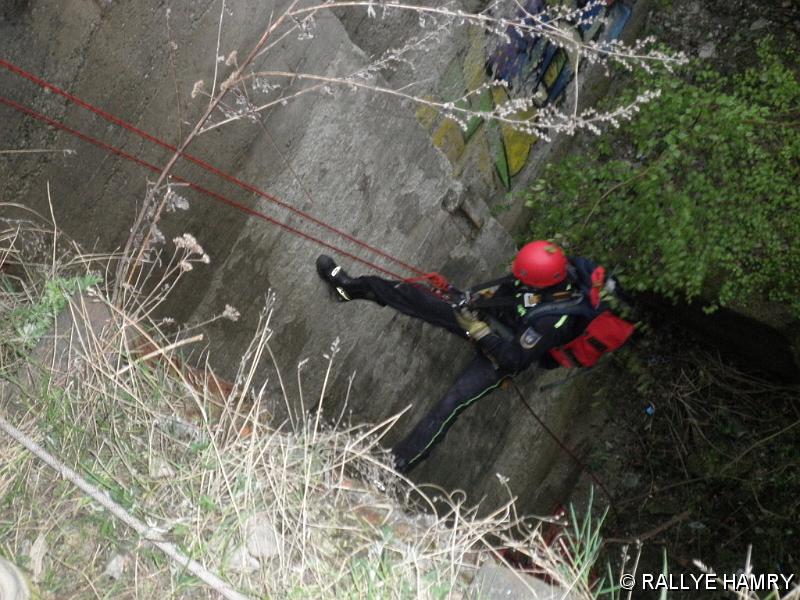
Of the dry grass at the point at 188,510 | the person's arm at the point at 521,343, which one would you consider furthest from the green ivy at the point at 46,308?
the person's arm at the point at 521,343

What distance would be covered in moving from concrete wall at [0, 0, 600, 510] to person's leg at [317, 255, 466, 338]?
0.35ft

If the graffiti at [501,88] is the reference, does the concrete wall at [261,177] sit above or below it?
below

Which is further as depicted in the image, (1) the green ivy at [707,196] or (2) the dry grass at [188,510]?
(1) the green ivy at [707,196]

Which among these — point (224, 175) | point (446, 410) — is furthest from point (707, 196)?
point (224, 175)

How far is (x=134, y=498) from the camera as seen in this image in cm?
243

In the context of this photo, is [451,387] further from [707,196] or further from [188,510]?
[188,510]

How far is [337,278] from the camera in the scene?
4.52m

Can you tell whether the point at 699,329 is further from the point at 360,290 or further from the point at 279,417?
the point at 279,417

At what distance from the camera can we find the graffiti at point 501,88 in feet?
17.5

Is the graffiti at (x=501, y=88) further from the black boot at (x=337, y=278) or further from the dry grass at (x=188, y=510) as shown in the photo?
the dry grass at (x=188, y=510)

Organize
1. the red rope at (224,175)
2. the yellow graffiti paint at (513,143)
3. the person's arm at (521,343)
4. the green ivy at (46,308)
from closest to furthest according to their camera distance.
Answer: the green ivy at (46,308) < the red rope at (224,175) < the person's arm at (521,343) < the yellow graffiti paint at (513,143)

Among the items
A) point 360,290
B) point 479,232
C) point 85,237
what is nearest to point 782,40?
point 479,232

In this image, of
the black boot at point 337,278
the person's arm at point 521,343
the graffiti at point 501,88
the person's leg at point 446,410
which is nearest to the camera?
the black boot at point 337,278

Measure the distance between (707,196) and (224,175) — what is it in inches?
123
